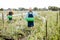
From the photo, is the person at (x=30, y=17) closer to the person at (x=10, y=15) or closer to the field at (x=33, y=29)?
the field at (x=33, y=29)

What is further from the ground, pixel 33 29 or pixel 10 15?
pixel 10 15

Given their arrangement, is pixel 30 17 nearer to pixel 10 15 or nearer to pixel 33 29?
pixel 33 29

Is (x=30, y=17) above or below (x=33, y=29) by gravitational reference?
above

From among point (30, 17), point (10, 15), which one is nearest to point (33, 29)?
point (30, 17)

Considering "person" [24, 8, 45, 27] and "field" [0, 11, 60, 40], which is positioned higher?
"person" [24, 8, 45, 27]

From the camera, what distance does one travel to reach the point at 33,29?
194 centimetres

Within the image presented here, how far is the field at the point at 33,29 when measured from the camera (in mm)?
1919

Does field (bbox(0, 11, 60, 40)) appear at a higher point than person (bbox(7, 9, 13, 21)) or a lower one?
lower

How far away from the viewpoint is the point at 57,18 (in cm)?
192

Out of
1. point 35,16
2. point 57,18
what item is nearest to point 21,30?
point 35,16

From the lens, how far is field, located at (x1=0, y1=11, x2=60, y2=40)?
6.30 feet

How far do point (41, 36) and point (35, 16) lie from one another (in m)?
0.26

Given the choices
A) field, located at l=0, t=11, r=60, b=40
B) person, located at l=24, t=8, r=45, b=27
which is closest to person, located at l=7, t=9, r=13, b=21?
field, located at l=0, t=11, r=60, b=40

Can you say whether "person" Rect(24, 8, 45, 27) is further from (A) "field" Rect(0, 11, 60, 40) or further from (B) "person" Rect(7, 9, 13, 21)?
(B) "person" Rect(7, 9, 13, 21)
